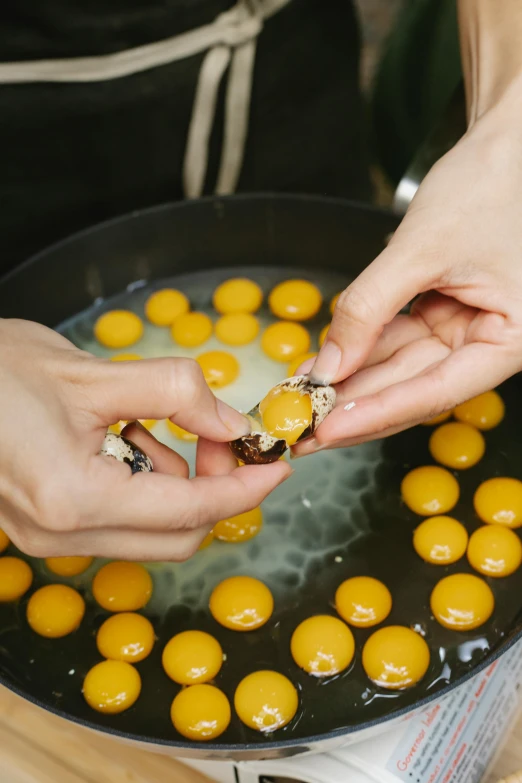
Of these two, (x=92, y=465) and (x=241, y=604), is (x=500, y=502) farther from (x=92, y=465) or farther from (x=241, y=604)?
(x=92, y=465)

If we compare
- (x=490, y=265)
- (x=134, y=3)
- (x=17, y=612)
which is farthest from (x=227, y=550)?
(x=134, y=3)

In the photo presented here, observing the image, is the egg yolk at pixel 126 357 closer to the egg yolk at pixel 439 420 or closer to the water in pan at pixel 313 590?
the water in pan at pixel 313 590

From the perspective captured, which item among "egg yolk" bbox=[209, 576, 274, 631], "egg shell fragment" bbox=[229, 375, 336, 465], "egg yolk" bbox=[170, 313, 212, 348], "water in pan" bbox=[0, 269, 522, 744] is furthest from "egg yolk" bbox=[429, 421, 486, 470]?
"egg yolk" bbox=[170, 313, 212, 348]

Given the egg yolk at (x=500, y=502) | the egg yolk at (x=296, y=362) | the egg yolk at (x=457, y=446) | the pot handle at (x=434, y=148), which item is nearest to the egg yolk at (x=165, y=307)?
the egg yolk at (x=296, y=362)

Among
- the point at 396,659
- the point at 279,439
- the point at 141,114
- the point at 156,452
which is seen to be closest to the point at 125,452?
the point at 156,452

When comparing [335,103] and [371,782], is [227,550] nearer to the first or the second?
[371,782]

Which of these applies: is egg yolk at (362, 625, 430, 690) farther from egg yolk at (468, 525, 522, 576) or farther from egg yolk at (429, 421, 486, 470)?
egg yolk at (429, 421, 486, 470)
